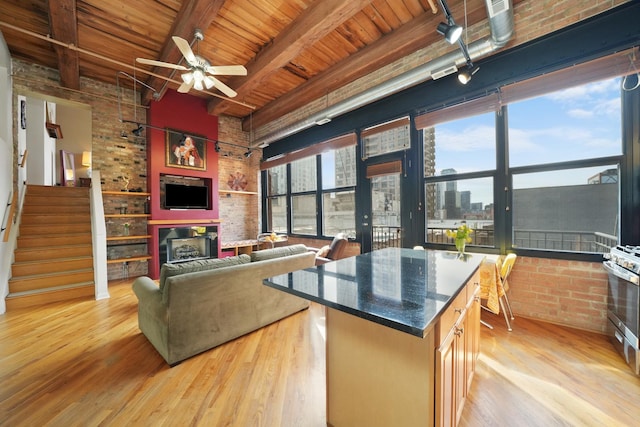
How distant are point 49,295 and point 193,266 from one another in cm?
307

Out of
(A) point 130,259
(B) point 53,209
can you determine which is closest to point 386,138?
(A) point 130,259

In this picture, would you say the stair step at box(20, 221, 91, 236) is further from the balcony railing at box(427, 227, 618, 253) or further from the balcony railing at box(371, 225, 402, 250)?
the balcony railing at box(427, 227, 618, 253)

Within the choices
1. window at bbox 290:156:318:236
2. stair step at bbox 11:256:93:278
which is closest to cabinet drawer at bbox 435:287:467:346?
window at bbox 290:156:318:236

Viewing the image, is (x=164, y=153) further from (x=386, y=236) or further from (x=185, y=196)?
(x=386, y=236)

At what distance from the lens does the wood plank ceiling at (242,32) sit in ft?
9.46

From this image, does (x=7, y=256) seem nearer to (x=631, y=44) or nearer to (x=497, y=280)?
(x=497, y=280)

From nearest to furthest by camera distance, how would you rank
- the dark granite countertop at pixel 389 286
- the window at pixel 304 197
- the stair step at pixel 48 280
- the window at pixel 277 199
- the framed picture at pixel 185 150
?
the dark granite countertop at pixel 389 286
the stair step at pixel 48 280
the framed picture at pixel 185 150
the window at pixel 304 197
the window at pixel 277 199

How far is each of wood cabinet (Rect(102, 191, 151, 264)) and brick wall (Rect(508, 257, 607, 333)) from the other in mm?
6241

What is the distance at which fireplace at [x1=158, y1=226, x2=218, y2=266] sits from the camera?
5.18 metres

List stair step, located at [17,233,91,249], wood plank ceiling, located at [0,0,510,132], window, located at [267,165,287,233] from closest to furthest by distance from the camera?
wood plank ceiling, located at [0,0,510,132]
stair step, located at [17,233,91,249]
window, located at [267,165,287,233]

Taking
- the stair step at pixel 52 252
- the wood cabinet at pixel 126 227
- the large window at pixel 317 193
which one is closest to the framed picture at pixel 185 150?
the wood cabinet at pixel 126 227

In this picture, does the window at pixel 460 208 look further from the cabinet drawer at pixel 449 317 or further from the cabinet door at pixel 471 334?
the cabinet drawer at pixel 449 317

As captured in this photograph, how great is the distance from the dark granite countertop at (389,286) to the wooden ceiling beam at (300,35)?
104 inches

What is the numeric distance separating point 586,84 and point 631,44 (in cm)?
38
